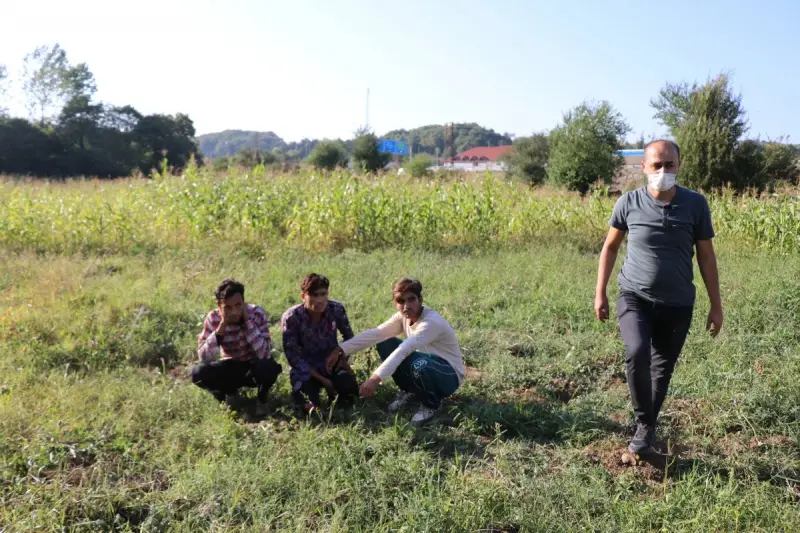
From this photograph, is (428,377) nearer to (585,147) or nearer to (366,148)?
(585,147)

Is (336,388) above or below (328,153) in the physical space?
below

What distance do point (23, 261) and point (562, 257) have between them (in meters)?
7.24

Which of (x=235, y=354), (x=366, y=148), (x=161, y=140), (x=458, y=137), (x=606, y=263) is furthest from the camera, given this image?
(x=458, y=137)

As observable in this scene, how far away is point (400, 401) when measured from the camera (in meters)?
3.92

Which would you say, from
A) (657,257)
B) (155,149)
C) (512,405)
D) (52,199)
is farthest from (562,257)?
(155,149)

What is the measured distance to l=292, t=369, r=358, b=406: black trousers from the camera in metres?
3.84

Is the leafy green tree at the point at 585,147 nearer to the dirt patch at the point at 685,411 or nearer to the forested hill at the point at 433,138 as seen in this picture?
the dirt patch at the point at 685,411

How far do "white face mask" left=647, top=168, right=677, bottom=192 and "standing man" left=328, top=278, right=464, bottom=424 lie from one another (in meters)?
1.48

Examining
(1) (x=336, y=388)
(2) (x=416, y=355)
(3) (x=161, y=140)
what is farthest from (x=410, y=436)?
(3) (x=161, y=140)

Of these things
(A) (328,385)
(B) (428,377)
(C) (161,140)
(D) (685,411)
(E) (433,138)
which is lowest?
(D) (685,411)

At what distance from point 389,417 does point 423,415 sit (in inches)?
8.8

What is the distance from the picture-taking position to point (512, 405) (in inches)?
152

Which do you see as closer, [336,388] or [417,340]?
[417,340]

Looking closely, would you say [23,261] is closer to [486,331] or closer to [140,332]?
[140,332]
